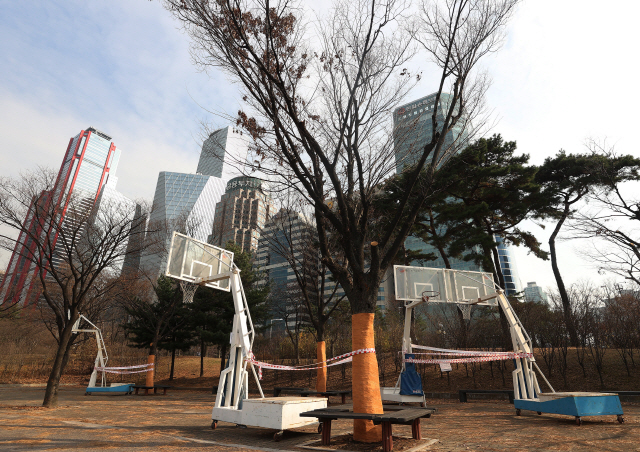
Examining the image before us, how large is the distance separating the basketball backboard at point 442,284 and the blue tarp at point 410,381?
222 cm

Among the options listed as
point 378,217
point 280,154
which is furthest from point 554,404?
point 378,217

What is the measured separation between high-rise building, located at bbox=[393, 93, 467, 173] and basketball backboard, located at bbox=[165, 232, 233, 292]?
496cm

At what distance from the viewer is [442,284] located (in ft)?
37.1

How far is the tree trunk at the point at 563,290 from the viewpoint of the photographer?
604 inches

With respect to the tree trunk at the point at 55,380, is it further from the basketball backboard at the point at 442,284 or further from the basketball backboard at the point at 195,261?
the basketball backboard at the point at 442,284

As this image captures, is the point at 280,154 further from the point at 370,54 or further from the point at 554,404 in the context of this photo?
the point at 554,404

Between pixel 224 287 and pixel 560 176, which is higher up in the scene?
pixel 560 176

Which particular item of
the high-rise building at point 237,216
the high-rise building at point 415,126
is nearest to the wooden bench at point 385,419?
the high-rise building at point 415,126

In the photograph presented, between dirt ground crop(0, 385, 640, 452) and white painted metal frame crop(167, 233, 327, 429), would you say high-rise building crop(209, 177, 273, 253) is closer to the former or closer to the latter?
white painted metal frame crop(167, 233, 327, 429)

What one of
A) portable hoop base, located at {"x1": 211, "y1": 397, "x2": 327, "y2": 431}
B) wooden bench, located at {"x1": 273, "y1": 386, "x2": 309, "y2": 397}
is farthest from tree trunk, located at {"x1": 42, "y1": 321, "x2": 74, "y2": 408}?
portable hoop base, located at {"x1": 211, "y1": 397, "x2": 327, "y2": 431}

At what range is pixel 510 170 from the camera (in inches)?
689

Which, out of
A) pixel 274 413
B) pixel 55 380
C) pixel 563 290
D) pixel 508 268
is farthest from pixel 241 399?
pixel 508 268

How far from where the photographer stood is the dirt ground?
5355 mm

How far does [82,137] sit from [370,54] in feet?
196
